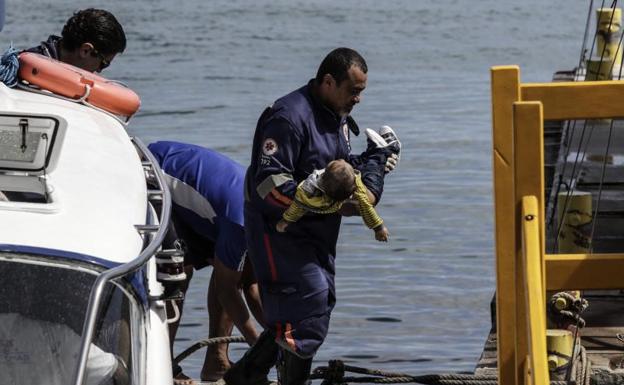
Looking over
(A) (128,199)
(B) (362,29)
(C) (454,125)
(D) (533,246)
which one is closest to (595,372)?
(D) (533,246)

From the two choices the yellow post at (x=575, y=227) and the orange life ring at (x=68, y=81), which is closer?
the orange life ring at (x=68, y=81)

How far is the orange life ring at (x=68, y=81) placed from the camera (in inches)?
275

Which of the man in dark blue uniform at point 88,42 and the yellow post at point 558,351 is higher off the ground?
the man in dark blue uniform at point 88,42

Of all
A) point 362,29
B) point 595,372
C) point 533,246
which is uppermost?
point 362,29

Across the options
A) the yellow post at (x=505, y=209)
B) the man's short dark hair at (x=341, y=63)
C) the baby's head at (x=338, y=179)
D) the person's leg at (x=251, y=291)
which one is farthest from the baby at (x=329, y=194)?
the person's leg at (x=251, y=291)

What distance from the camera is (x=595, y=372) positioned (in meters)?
7.05

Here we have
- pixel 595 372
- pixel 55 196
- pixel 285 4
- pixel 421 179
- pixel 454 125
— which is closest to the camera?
pixel 55 196

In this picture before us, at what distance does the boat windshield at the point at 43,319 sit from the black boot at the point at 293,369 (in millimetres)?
1920

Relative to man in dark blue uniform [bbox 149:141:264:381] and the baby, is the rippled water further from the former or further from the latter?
the baby

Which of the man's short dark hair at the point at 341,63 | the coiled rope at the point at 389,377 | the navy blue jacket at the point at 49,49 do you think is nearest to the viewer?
the man's short dark hair at the point at 341,63

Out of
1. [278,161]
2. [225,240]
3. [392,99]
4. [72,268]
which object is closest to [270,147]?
[278,161]

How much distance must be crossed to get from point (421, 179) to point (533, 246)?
16.0 meters

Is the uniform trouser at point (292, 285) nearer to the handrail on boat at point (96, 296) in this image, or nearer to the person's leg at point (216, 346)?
the person's leg at point (216, 346)

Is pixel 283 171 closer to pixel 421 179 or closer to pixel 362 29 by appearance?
pixel 421 179
